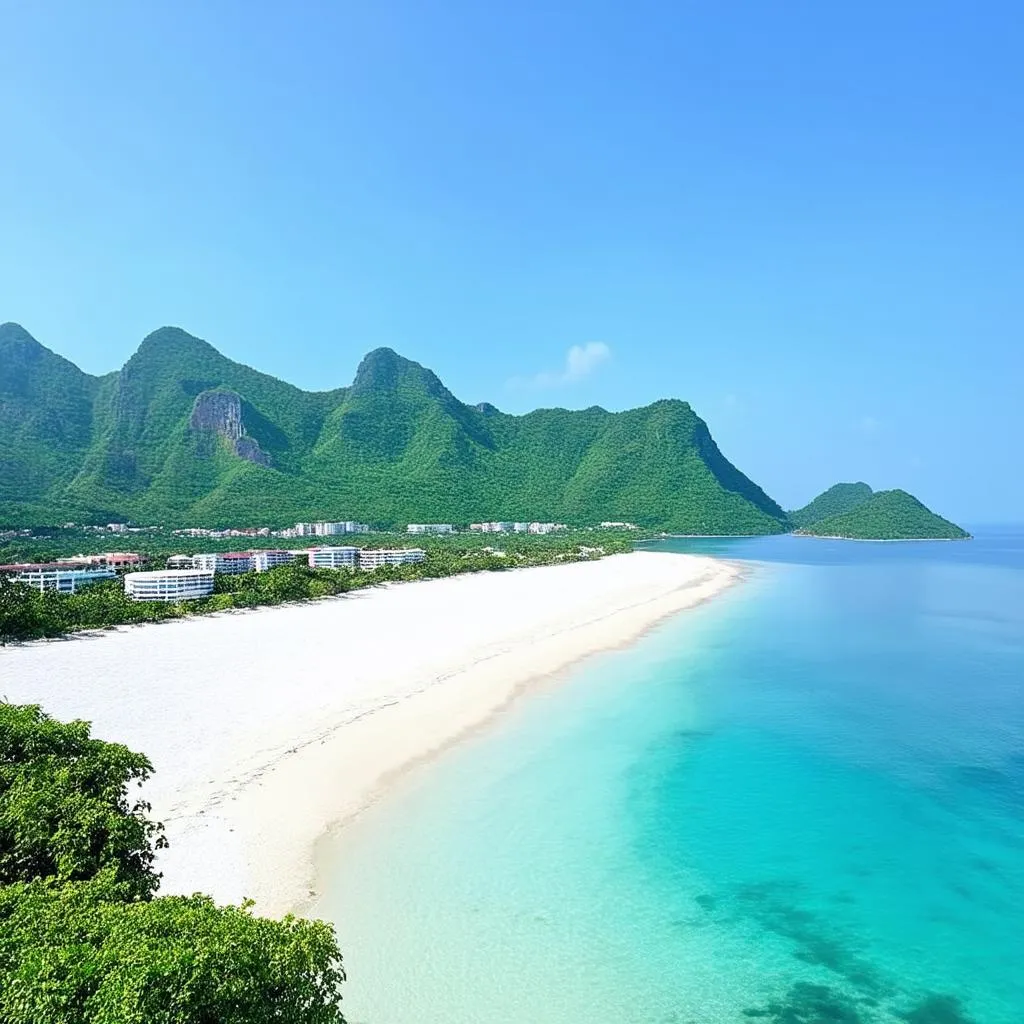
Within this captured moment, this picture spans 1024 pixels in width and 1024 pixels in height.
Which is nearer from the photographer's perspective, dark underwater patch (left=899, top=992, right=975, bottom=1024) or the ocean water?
dark underwater patch (left=899, top=992, right=975, bottom=1024)

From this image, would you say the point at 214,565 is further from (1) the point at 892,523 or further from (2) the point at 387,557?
(1) the point at 892,523

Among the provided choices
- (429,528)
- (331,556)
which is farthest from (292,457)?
(331,556)

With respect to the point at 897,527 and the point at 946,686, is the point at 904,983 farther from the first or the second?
the point at 897,527

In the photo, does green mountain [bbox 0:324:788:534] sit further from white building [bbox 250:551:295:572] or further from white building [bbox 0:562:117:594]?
white building [bbox 0:562:117:594]

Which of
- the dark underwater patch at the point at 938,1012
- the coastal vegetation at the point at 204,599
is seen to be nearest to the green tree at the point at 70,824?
the dark underwater patch at the point at 938,1012

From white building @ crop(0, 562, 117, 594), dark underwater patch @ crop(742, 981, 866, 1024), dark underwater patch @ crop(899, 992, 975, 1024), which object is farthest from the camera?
white building @ crop(0, 562, 117, 594)

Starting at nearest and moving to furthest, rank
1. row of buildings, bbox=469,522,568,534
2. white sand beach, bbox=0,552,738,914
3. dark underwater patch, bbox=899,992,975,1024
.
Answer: dark underwater patch, bbox=899,992,975,1024, white sand beach, bbox=0,552,738,914, row of buildings, bbox=469,522,568,534

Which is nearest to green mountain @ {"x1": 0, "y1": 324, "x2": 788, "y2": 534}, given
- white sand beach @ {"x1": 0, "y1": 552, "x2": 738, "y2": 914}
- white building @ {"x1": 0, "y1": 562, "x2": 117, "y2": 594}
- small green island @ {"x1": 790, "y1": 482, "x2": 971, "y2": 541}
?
small green island @ {"x1": 790, "y1": 482, "x2": 971, "y2": 541}
